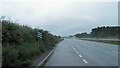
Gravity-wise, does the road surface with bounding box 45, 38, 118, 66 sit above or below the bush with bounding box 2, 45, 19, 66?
below

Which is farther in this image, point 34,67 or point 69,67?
point 69,67

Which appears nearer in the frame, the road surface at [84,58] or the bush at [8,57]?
the bush at [8,57]

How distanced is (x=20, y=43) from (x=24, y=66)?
13.6 ft

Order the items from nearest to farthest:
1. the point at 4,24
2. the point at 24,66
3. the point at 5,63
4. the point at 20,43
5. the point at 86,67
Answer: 1. the point at 5,63
2. the point at 24,66
3. the point at 86,67
4. the point at 4,24
5. the point at 20,43

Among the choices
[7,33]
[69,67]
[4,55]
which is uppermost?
[7,33]

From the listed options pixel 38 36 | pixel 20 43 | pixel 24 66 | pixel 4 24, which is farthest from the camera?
pixel 38 36

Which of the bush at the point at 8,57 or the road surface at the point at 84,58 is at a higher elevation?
the bush at the point at 8,57

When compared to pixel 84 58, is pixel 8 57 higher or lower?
higher

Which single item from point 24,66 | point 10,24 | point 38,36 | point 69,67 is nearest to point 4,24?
point 10,24

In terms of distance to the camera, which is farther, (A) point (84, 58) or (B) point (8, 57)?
(A) point (84, 58)

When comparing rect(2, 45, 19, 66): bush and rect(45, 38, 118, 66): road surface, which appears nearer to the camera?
rect(2, 45, 19, 66): bush

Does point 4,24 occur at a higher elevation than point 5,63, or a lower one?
higher

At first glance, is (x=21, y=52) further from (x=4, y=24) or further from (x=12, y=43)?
(x=4, y=24)

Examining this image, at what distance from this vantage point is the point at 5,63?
11.6 metres
